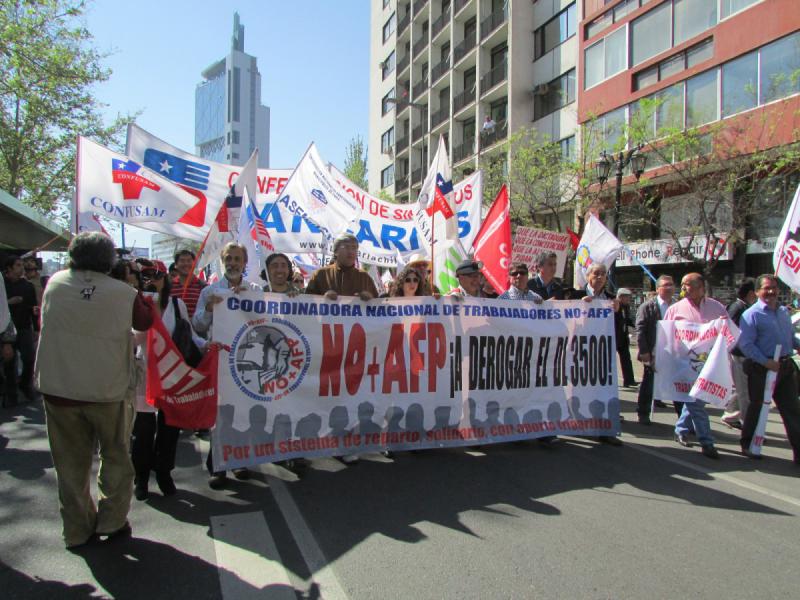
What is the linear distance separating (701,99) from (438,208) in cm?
1747

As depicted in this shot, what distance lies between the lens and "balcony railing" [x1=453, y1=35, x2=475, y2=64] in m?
35.5

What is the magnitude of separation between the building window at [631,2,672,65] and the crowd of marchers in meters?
18.5

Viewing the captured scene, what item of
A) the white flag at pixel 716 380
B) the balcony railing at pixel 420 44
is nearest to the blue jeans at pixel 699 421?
Answer: the white flag at pixel 716 380

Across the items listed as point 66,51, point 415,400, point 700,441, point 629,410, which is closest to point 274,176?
point 415,400

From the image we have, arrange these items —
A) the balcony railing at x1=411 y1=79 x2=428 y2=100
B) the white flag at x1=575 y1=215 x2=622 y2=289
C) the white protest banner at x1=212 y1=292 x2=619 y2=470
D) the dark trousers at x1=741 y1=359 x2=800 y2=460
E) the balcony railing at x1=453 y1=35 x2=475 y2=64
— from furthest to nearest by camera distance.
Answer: the balcony railing at x1=411 y1=79 x2=428 y2=100 < the balcony railing at x1=453 y1=35 x2=475 y2=64 < the white flag at x1=575 y1=215 x2=622 y2=289 < the dark trousers at x1=741 y1=359 x2=800 y2=460 < the white protest banner at x1=212 y1=292 x2=619 y2=470

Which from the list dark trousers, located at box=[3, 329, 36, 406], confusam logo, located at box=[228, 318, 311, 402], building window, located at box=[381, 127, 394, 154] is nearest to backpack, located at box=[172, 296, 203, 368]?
confusam logo, located at box=[228, 318, 311, 402]

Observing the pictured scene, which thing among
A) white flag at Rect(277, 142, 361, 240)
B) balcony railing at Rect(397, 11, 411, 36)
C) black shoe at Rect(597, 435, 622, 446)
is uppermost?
balcony railing at Rect(397, 11, 411, 36)

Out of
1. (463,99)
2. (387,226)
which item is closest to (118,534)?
(387,226)

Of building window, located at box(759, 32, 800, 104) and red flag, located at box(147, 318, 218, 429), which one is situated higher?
building window, located at box(759, 32, 800, 104)

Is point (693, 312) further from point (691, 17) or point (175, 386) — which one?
point (691, 17)

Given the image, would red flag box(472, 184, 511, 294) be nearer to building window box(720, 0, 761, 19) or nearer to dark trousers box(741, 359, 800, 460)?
dark trousers box(741, 359, 800, 460)

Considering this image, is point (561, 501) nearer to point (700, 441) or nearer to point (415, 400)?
point (415, 400)

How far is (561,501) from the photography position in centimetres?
407

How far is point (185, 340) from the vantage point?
425 cm
